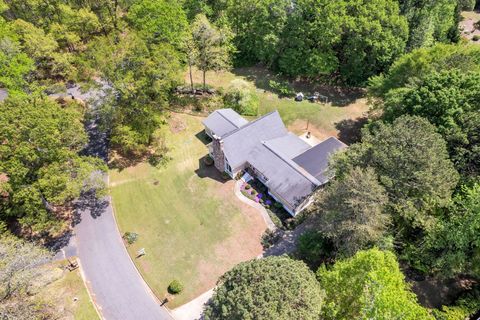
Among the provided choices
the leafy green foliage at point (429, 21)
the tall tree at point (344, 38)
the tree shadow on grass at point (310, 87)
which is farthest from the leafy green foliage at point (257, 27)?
the leafy green foliage at point (429, 21)

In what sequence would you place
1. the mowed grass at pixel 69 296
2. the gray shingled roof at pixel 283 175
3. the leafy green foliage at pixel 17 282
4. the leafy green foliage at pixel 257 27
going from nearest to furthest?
the leafy green foliage at pixel 17 282
the mowed grass at pixel 69 296
the gray shingled roof at pixel 283 175
the leafy green foliage at pixel 257 27

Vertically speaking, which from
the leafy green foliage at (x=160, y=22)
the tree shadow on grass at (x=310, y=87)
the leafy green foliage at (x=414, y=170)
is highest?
the leafy green foliage at (x=160, y=22)

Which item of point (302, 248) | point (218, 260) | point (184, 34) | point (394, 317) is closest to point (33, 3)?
point (184, 34)

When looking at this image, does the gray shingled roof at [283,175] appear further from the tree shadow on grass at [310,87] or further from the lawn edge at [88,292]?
the lawn edge at [88,292]

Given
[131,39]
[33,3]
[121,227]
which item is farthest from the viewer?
[33,3]

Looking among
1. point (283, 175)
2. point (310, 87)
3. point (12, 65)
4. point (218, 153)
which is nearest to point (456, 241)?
point (283, 175)

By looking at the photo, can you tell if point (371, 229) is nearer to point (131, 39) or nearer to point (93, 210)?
point (93, 210)
